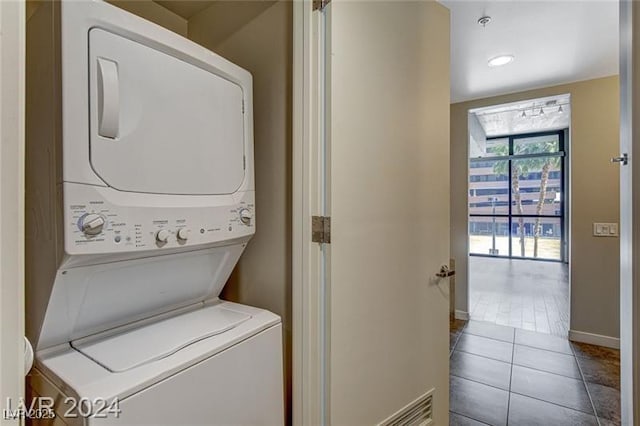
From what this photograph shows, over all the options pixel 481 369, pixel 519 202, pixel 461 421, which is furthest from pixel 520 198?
pixel 461 421

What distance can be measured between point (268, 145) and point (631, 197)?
131 cm

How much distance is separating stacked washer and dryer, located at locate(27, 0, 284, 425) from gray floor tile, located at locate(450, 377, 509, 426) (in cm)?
144

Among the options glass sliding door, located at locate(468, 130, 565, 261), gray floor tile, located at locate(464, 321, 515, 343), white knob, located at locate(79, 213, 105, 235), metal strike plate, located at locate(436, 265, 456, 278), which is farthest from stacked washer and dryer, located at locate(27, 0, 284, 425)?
glass sliding door, located at locate(468, 130, 565, 261)

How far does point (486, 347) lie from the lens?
2904mm

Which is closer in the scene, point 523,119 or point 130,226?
point 130,226

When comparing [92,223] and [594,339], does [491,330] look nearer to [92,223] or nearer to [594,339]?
[594,339]

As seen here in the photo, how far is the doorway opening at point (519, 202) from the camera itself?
550 cm

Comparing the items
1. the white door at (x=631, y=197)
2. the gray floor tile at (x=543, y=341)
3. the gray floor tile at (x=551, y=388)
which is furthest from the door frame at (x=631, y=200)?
the gray floor tile at (x=543, y=341)

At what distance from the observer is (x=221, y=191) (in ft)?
3.80

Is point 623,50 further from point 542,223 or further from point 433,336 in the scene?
point 542,223

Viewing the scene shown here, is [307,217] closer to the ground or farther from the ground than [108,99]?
closer to the ground

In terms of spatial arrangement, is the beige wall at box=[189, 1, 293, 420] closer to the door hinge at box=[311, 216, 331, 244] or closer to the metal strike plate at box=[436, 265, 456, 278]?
the door hinge at box=[311, 216, 331, 244]

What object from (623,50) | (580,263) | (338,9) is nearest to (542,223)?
(580,263)

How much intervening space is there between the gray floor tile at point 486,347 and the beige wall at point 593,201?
781mm
